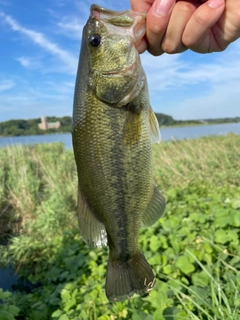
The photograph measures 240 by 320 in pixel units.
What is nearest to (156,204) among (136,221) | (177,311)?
(136,221)

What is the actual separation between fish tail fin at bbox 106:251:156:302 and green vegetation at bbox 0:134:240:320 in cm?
93

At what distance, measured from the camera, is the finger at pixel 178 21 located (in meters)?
1.88

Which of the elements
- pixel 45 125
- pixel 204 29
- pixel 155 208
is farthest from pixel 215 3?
pixel 45 125

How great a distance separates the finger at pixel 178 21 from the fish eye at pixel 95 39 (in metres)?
0.36

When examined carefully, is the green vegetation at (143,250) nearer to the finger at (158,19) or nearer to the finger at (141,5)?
the finger at (158,19)

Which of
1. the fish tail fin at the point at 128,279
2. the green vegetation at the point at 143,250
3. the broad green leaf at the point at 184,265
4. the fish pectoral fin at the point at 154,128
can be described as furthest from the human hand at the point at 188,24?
the broad green leaf at the point at 184,265

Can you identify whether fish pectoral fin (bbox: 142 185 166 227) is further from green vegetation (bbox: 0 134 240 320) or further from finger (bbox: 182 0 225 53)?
green vegetation (bbox: 0 134 240 320)

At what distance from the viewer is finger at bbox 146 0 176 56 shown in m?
1.78

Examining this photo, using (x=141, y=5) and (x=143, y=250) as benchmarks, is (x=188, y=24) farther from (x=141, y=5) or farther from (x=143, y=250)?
(x=143, y=250)

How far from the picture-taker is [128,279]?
2.01 meters

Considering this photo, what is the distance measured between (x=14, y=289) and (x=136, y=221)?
541 centimetres

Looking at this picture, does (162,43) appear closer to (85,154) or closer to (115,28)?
(115,28)

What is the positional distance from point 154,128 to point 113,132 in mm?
282

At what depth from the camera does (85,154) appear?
1.84 metres
